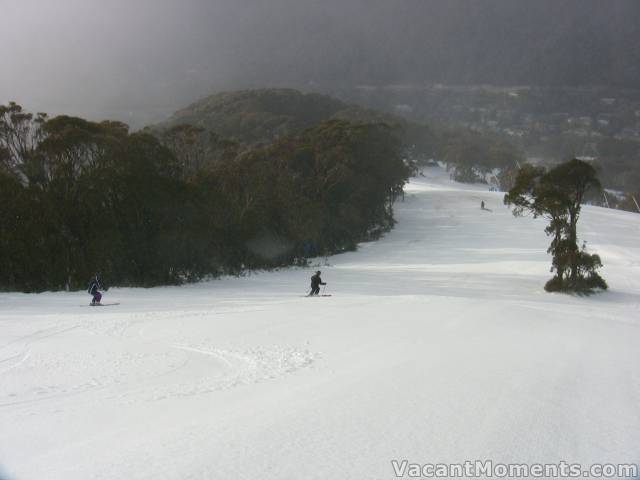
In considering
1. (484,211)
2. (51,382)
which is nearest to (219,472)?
(51,382)

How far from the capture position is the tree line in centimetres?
2091

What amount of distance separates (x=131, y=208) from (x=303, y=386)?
1795 cm

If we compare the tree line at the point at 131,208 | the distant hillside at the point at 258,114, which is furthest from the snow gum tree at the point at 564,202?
the distant hillside at the point at 258,114

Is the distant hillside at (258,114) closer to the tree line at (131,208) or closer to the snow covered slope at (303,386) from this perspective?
the tree line at (131,208)

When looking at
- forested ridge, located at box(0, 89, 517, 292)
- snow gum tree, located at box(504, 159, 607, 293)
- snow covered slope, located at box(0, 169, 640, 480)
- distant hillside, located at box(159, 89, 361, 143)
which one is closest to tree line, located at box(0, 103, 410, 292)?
forested ridge, located at box(0, 89, 517, 292)

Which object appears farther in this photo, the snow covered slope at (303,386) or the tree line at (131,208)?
the tree line at (131,208)

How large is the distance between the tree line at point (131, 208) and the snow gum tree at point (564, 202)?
12963 millimetres

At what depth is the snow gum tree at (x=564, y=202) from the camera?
2197 cm

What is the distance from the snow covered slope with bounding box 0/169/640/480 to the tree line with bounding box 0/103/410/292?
3633mm

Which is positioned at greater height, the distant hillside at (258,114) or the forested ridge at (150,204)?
the distant hillside at (258,114)

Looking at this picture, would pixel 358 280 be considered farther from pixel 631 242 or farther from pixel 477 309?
pixel 631 242

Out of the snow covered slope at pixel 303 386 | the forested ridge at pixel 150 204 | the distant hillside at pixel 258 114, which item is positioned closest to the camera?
the snow covered slope at pixel 303 386

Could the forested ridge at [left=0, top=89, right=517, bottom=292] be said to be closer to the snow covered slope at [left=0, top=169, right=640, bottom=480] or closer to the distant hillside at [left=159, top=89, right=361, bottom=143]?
the snow covered slope at [left=0, top=169, right=640, bottom=480]

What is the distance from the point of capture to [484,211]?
2311 inches
